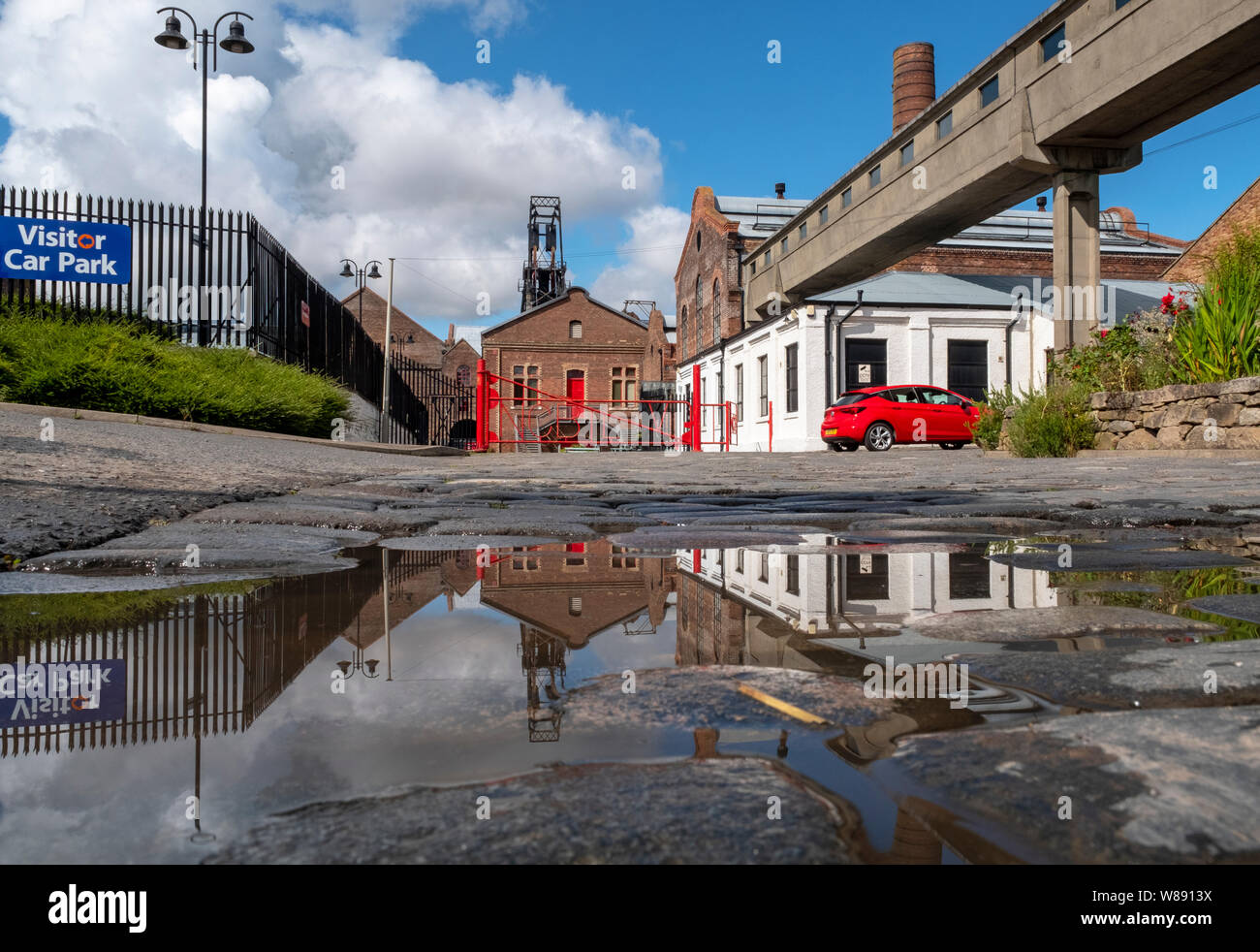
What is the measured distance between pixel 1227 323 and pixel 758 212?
26764 mm

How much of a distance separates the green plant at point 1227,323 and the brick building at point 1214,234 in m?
16.3

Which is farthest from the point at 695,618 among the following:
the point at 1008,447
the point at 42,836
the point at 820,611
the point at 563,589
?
the point at 1008,447

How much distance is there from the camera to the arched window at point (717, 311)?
32.2 metres

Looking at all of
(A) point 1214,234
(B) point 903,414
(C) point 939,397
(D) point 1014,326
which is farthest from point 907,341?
(A) point 1214,234

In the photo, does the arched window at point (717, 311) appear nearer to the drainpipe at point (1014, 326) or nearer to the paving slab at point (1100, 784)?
the drainpipe at point (1014, 326)

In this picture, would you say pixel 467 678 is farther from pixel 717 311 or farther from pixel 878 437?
pixel 717 311

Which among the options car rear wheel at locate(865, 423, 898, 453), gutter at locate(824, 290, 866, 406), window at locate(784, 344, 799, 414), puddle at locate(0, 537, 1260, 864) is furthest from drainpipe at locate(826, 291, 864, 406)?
puddle at locate(0, 537, 1260, 864)

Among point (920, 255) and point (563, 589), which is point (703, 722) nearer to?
point (563, 589)

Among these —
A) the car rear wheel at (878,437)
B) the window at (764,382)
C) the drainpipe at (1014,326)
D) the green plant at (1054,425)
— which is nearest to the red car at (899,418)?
the car rear wheel at (878,437)

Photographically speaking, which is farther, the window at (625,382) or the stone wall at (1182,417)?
the window at (625,382)

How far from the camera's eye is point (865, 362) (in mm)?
23375

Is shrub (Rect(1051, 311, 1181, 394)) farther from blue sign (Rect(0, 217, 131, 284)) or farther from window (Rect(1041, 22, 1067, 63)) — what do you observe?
blue sign (Rect(0, 217, 131, 284))

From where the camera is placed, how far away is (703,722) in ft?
3.13

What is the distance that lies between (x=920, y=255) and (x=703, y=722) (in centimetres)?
3319
